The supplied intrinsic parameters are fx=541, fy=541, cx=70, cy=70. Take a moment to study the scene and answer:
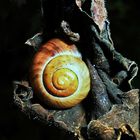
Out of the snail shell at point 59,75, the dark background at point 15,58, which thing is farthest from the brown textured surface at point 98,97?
the dark background at point 15,58

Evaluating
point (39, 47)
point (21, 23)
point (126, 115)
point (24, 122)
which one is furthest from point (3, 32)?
point (126, 115)

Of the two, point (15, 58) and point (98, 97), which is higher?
point (98, 97)

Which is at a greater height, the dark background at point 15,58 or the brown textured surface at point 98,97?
the brown textured surface at point 98,97

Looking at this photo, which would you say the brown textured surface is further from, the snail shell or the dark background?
the dark background

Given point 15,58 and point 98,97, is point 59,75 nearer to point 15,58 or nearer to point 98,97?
point 98,97

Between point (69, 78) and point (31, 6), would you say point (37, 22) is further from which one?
point (69, 78)

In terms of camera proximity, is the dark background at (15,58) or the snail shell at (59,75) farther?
the dark background at (15,58)

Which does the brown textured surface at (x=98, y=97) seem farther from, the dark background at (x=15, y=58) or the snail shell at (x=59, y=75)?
the dark background at (x=15, y=58)

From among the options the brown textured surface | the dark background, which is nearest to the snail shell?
the brown textured surface

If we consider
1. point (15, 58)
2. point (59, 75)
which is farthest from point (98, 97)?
point (15, 58)
